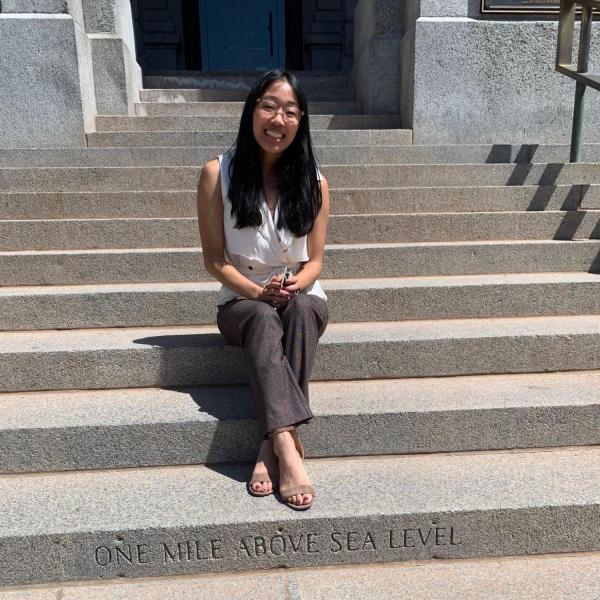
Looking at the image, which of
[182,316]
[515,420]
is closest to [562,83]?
[515,420]

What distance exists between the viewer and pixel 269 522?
1970mm

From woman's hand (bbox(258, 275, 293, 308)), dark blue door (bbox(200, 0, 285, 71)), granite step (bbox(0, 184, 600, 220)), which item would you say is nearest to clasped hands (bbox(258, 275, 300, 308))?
woman's hand (bbox(258, 275, 293, 308))

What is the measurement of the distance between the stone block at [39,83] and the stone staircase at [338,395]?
38.3 inches

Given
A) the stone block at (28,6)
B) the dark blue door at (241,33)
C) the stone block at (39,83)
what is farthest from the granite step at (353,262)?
the dark blue door at (241,33)

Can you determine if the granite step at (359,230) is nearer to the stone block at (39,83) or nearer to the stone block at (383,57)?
the stone block at (39,83)

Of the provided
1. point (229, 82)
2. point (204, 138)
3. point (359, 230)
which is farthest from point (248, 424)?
point (229, 82)

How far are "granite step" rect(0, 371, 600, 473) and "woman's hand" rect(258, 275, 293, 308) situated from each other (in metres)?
0.49

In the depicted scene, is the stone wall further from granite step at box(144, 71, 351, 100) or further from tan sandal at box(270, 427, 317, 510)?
tan sandal at box(270, 427, 317, 510)

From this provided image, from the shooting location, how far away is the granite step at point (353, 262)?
3.11 m

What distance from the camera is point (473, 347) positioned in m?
2.68

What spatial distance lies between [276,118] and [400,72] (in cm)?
359

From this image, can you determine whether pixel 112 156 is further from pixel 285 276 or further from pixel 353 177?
pixel 285 276

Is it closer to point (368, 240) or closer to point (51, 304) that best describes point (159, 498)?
point (51, 304)

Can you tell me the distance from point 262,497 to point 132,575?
21.1 inches
